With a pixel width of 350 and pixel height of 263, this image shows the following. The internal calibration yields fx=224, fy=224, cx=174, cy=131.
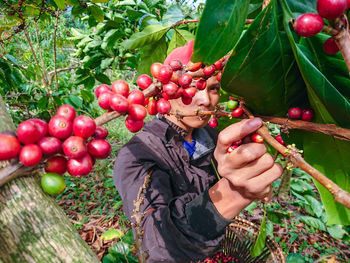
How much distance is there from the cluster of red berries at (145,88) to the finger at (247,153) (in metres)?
0.31

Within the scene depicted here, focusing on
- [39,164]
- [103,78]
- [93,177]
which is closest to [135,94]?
[39,164]

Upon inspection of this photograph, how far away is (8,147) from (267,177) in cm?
91

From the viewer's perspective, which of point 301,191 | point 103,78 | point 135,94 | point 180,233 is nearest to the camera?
point 135,94

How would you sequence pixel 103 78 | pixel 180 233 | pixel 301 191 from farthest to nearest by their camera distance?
pixel 301 191
pixel 103 78
pixel 180 233

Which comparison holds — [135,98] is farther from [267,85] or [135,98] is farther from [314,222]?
[314,222]

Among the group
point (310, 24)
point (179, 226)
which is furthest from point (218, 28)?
point (179, 226)

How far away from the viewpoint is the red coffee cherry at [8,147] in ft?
1.26

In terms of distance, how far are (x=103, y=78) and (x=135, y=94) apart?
7.11 ft

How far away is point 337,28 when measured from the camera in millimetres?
439

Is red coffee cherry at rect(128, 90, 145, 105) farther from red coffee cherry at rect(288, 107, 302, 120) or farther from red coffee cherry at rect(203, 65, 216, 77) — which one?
red coffee cherry at rect(288, 107, 302, 120)

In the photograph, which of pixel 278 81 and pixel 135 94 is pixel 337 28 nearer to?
pixel 278 81

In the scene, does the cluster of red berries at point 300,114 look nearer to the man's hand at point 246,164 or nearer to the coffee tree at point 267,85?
the coffee tree at point 267,85

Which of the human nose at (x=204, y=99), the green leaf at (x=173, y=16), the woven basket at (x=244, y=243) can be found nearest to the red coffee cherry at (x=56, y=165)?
the human nose at (x=204, y=99)

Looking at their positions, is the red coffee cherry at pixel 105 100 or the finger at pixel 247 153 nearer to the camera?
the red coffee cherry at pixel 105 100
